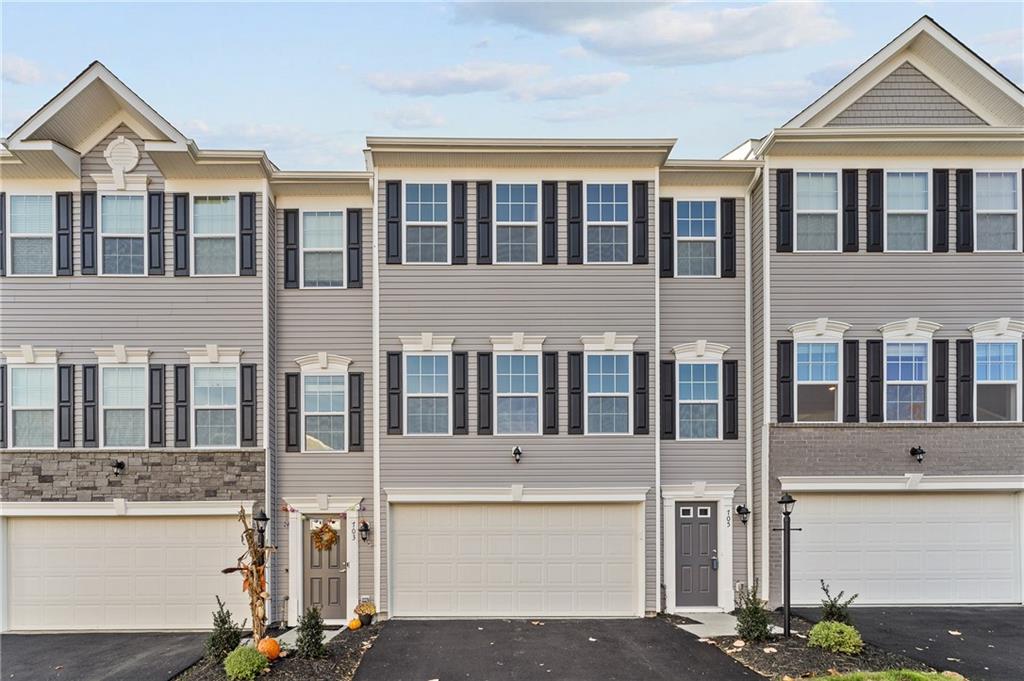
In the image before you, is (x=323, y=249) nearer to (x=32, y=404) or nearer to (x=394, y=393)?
(x=394, y=393)

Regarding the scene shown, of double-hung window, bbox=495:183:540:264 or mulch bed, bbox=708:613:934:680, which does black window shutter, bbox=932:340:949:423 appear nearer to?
mulch bed, bbox=708:613:934:680

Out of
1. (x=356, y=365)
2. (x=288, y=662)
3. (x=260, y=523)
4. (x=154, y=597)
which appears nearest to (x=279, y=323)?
(x=356, y=365)

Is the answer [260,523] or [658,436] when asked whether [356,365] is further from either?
[658,436]

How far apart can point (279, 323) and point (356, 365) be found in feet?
5.22

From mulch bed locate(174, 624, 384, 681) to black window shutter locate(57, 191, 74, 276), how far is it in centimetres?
713

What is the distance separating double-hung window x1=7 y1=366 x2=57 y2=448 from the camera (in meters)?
13.7

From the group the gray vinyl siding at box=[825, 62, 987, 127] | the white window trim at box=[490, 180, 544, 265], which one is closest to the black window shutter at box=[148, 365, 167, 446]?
the white window trim at box=[490, 180, 544, 265]

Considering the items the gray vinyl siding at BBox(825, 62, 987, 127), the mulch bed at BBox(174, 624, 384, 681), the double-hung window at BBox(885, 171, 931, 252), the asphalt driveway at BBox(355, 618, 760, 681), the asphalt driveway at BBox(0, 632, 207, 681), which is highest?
the gray vinyl siding at BBox(825, 62, 987, 127)

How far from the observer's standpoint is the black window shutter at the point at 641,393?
45.6ft

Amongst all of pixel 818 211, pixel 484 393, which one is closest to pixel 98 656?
pixel 484 393

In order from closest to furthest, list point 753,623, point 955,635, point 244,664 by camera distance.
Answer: point 244,664, point 753,623, point 955,635

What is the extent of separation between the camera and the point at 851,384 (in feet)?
45.3

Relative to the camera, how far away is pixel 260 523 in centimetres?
1308

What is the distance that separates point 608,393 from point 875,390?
15.1ft
